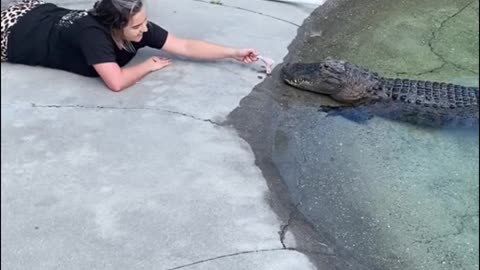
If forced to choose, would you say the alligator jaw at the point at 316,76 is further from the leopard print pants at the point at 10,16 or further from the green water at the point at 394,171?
the leopard print pants at the point at 10,16

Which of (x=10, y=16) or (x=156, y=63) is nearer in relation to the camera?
(x=10, y=16)

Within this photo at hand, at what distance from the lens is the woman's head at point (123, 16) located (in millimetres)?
2592

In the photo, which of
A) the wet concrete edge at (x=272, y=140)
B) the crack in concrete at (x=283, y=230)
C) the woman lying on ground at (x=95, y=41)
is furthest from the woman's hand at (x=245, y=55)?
the crack in concrete at (x=283, y=230)

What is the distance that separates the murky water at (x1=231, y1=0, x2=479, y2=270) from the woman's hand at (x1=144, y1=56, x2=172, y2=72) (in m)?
0.45

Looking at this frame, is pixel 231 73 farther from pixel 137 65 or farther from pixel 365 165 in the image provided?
pixel 365 165

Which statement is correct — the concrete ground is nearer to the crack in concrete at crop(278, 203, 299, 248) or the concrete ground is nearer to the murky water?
the crack in concrete at crop(278, 203, 299, 248)

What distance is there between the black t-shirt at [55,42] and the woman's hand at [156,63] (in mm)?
113

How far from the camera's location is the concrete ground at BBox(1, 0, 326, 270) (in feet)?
6.46

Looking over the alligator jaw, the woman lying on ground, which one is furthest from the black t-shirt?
the alligator jaw

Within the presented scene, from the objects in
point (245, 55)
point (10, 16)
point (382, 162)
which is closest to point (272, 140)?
point (382, 162)

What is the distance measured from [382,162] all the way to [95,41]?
51.5 inches

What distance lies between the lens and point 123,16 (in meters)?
2.61

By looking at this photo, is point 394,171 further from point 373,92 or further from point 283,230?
point 373,92

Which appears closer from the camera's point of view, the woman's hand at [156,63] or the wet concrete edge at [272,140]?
the wet concrete edge at [272,140]
